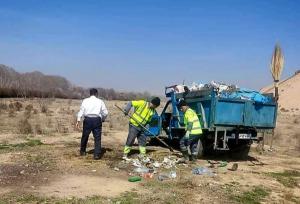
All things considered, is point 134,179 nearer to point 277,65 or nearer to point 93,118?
point 93,118

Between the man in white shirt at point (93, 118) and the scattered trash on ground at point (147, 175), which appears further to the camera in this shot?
the man in white shirt at point (93, 118)

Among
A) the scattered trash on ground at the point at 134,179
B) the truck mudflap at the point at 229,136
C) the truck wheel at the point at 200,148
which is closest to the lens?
the scattered trash on ground at the point at 134,179

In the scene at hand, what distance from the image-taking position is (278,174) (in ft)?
42.1

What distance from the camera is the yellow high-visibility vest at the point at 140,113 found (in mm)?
13555

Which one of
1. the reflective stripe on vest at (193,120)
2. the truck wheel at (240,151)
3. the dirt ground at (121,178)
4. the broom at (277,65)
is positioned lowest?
the dirt ground at (121,178)

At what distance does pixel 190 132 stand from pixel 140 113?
1422 millimetres

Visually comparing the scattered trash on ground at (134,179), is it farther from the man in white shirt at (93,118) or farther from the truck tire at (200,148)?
the truck tire at (200,148)

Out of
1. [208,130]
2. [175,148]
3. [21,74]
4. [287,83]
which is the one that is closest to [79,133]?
[175,148]

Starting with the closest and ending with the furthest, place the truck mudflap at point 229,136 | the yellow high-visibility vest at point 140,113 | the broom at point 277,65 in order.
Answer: the yellow high-visibility vest at point 140,113 → the truck mudflap at point 229,136 → the broom at point 277,65

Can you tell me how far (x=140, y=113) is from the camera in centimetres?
1355

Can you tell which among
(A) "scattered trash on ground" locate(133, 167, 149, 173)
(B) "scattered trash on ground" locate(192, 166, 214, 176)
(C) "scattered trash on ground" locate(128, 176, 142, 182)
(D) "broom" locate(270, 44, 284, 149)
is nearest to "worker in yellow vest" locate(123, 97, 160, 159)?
(A) "scattered trash on ground" locate(133, 167, 149, 173)

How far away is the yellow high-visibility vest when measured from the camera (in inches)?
534

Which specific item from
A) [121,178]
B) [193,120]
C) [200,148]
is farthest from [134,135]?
[121,178]

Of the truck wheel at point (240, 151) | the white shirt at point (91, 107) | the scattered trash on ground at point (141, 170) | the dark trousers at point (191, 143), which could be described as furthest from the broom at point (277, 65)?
the scattered trash on ground at point (141, 170)
